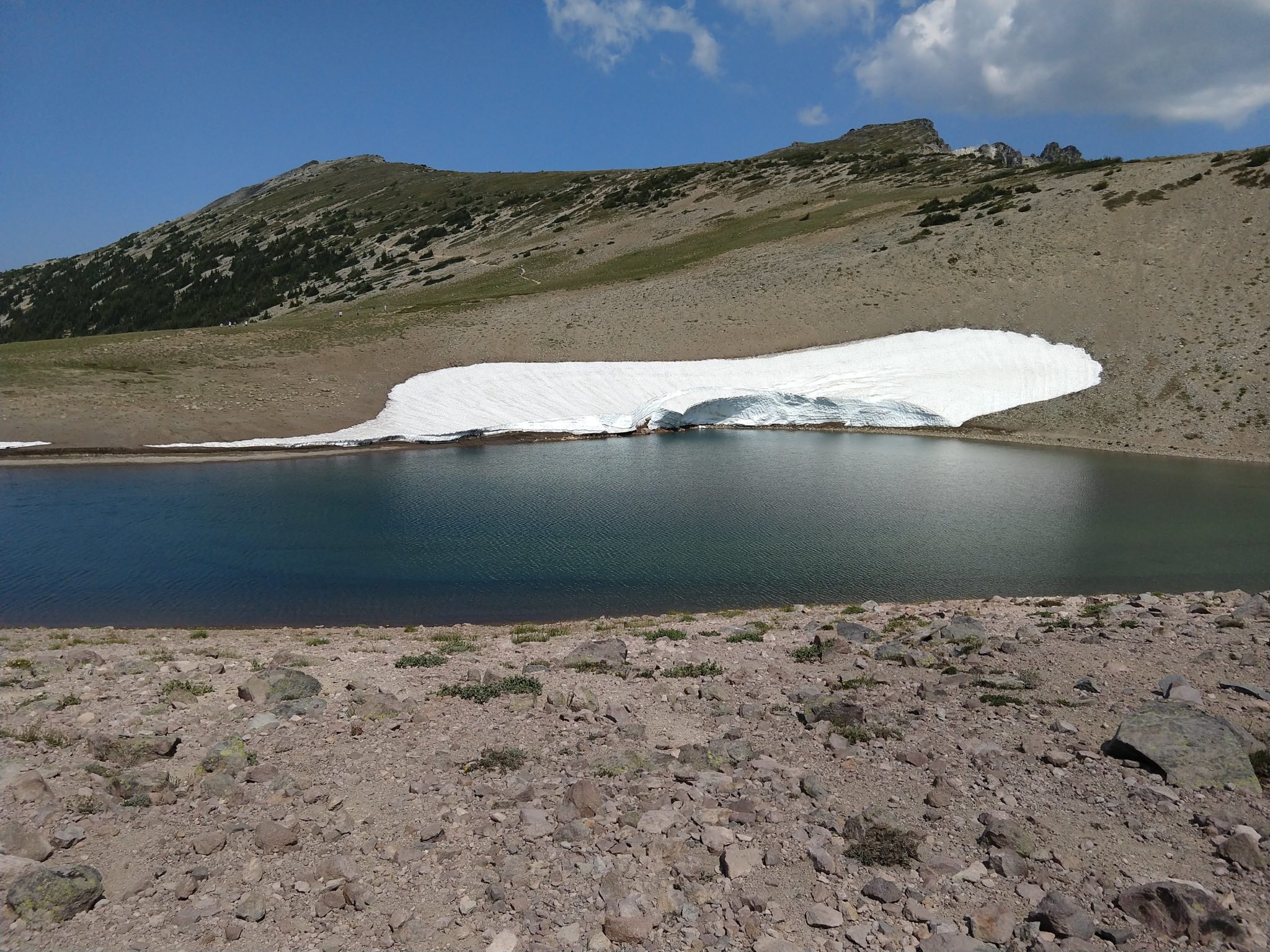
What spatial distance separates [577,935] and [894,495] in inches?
803

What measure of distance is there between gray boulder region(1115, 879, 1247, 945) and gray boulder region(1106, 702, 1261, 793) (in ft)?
5.48

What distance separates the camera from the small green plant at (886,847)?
579cm

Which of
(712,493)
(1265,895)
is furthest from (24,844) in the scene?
(712,493)

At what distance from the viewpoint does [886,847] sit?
5.89 metres

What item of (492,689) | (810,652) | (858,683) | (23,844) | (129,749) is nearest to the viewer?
(23,844)

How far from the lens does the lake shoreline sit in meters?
29.7

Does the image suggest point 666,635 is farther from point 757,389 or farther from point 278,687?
point 757,389

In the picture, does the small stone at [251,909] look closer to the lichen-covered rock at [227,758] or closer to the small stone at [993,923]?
the lichen-covered rock at [227,758]

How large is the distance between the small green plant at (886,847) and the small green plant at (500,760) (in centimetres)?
313

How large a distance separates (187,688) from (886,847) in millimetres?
7800

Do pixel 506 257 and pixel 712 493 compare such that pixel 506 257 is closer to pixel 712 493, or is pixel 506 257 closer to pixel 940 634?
pixel 712 493

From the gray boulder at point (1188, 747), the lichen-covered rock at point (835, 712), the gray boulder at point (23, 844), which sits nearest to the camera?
the gray boulder at point (23, 844)

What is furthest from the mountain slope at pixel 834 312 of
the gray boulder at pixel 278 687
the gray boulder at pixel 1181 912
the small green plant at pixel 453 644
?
the gray boulder at pixel 1181 912

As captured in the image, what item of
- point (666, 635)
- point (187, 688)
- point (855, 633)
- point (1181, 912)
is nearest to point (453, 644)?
point (666, 635)
